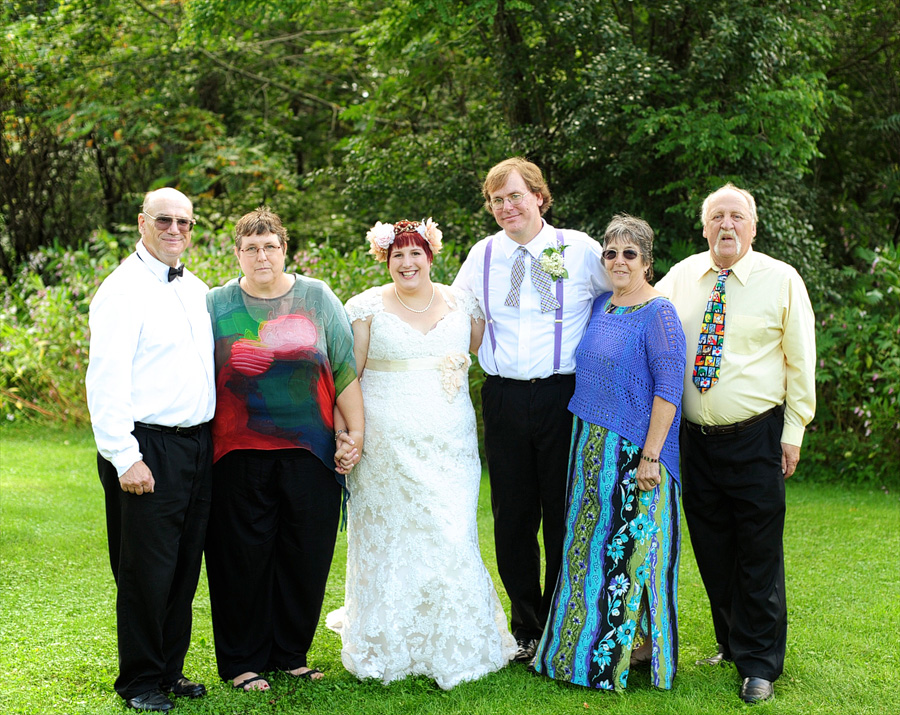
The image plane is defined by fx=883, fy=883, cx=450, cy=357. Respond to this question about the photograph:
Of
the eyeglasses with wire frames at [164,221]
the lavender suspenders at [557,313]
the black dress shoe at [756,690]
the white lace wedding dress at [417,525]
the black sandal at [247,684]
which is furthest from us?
the lavender suspenders at [557,313]

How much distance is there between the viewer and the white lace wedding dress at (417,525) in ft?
12.6

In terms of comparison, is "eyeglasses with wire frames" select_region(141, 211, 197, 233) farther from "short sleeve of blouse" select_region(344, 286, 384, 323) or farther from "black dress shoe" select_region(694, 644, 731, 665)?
"black dress shoe" select_region(694, 644, 731, 665)

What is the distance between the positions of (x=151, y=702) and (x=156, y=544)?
68cm

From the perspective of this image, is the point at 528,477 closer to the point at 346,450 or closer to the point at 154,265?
the point at 346,450

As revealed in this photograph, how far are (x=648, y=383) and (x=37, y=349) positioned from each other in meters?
8.35

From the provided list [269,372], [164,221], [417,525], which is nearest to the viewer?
[164,221]

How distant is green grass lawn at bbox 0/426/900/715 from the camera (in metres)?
3.61

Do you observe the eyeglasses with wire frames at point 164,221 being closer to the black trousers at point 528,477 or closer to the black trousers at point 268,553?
the black trousers at point 268,553

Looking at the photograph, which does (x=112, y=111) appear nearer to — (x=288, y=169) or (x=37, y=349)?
(x=288, y=169)

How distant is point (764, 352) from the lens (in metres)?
3.64

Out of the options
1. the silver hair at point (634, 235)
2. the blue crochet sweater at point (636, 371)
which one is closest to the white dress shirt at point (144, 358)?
the blue crochet sweater at point (636, 371)

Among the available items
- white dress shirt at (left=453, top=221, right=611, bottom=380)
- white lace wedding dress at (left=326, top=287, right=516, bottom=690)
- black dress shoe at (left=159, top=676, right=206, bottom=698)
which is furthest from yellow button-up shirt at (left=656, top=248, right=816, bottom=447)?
black dress shoe at (left=159, top=676, right=206, bottom=698)

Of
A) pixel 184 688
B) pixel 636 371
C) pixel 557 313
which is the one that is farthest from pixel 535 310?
pixel 184 688

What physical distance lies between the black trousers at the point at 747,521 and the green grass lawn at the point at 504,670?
7.8 inches
